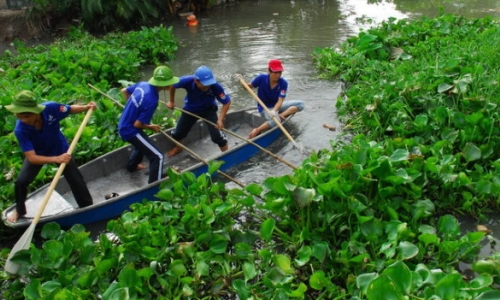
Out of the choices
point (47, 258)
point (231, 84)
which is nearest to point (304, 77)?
point (231, 84)

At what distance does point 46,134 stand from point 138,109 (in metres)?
0.98

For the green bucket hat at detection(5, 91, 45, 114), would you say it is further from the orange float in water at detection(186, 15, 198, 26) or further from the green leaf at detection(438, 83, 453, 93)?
the orange float in water at detection(186, 15, 198, 26)

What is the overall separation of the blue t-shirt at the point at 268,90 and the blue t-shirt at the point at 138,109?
1.92m

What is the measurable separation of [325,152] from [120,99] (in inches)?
129

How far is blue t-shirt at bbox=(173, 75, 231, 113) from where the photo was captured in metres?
5.79

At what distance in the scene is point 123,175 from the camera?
5.69 m

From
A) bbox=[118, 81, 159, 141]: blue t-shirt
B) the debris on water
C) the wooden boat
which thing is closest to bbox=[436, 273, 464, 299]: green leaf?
the wooden boat

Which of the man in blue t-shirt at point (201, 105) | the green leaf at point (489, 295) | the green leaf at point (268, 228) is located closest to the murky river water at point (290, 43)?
the man in blue t-shirt at point (201, 105)

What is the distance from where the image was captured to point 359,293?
10.9 feet

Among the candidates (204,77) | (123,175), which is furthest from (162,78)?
(123,175)

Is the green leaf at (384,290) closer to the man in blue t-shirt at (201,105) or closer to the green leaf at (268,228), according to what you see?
the green leaf at (268,228)

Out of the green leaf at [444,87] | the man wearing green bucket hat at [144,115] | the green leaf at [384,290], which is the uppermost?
the man wearing green bucket hat at [144,115]

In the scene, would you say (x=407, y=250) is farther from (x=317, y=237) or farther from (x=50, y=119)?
(x=50, y=119)

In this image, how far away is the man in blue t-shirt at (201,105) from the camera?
5.80 m
